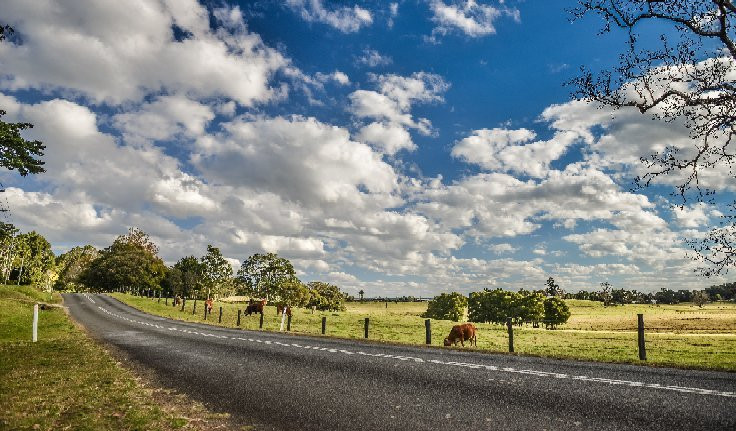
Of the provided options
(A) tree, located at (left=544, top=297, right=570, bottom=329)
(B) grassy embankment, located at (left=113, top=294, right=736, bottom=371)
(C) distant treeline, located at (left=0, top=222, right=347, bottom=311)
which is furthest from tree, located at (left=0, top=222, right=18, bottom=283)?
(A) tree, located at (left=544, top=297, right=570, bottom=329)

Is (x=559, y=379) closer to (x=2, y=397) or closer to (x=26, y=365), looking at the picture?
(x=2, y=397)

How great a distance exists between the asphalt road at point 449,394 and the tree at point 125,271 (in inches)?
3922

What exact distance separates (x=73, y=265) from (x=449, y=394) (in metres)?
156

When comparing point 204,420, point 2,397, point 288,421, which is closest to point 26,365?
point 2,397

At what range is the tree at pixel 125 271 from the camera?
97188mm

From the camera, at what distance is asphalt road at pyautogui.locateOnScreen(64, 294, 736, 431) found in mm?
5086

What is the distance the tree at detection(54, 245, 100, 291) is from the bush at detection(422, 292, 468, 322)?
90347mm

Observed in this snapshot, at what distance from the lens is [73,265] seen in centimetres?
13050

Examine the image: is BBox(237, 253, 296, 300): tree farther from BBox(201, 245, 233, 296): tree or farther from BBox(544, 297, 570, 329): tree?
BBox(544, 297, 570, 329): tree

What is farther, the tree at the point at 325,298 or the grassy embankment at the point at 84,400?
the tree at the point at 325,298

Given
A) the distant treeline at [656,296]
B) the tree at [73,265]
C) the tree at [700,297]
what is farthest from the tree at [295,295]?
the tree at [700,297]

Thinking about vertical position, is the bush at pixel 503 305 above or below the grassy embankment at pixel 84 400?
below

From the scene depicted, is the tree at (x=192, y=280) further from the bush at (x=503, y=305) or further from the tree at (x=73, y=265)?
the bush at (x=503, y=305)

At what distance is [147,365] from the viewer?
10.7 meters
